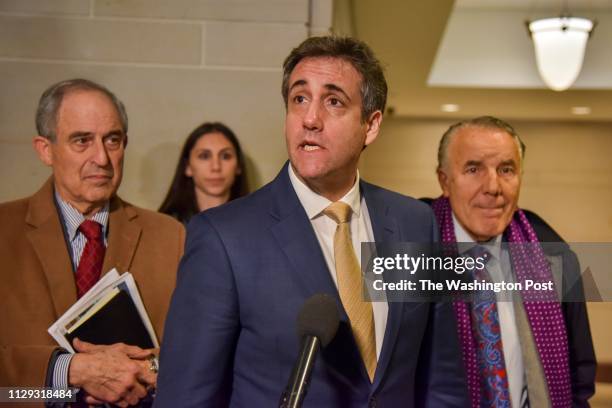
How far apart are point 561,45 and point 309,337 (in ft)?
15.3

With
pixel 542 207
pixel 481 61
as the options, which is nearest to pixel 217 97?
pixel 481 61

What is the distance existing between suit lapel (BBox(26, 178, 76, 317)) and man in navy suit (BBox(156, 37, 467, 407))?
1.30 feet

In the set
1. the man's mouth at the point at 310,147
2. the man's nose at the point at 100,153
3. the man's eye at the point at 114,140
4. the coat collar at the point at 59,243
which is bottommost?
the coat collar at the point at 59,243

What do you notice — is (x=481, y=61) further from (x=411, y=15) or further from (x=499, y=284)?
(x=499, y=284)

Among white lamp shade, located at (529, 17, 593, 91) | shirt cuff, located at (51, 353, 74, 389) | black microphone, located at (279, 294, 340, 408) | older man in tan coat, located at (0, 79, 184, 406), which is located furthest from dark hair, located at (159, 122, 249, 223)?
white lamp shade, located at (529, 17, 593, 91)

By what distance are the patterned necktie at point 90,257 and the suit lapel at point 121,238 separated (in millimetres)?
19

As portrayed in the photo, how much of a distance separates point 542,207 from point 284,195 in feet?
23.6

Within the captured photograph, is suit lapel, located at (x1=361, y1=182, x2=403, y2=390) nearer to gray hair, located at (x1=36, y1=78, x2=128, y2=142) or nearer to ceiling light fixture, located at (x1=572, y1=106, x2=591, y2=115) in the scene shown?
gray hair, located at (x1=36, y1=78, x2=128, y2=142)

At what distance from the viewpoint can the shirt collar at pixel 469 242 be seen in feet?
6.44

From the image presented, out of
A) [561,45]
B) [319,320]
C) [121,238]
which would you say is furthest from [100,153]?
[561,45]

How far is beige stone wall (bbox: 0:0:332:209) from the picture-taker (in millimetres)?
2496

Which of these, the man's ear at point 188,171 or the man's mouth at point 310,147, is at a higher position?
the man's ear at point 188,171

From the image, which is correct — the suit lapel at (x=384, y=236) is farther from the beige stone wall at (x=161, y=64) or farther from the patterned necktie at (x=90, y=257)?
the beige stone wall at (x=161, y=64)

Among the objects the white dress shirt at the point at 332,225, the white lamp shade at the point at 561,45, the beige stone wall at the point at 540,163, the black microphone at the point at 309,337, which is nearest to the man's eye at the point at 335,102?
the white dress shirt at the point at 332,225
